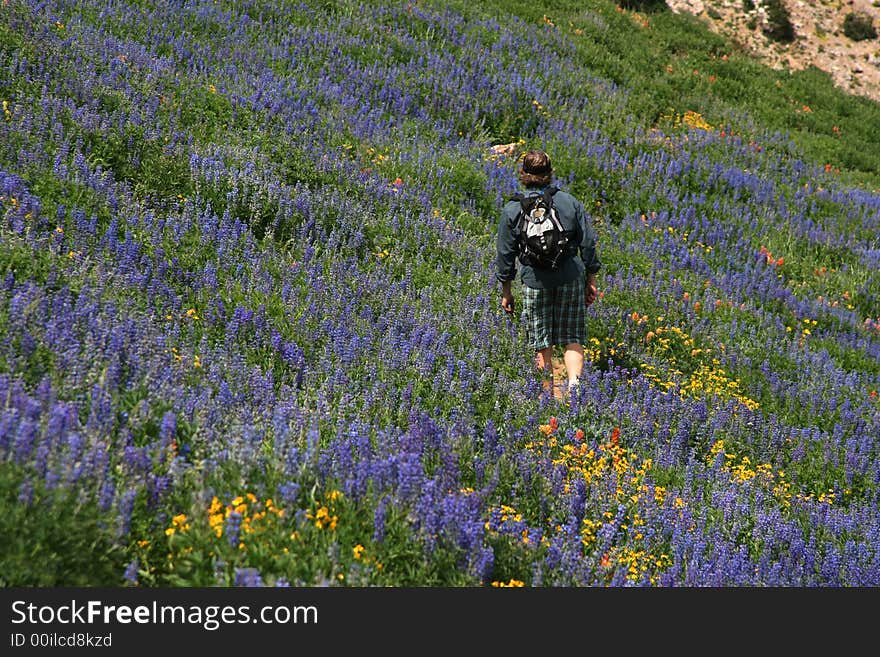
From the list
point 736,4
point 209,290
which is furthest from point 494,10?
point 209,290

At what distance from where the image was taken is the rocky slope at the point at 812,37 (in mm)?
24594

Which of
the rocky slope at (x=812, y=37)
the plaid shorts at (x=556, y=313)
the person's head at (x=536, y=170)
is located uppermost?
the rocky slope at (x=812, y=37)

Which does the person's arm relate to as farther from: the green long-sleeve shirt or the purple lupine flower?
the purple lupine flower

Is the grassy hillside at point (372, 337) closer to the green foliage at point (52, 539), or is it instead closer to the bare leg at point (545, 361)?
the green foliage at point (52, 539)

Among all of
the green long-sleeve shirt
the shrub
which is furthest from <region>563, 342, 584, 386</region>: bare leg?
the shrub

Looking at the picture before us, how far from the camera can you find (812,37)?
26.0 m

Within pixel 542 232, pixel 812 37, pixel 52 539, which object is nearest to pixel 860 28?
pixel 812 37

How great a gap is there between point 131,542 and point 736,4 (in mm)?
Result: 29173

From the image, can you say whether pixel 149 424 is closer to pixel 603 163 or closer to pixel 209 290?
pixel 209 290

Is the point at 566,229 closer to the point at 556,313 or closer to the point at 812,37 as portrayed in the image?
the point at 556,313

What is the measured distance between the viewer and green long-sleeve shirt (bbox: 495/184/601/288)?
621 cm

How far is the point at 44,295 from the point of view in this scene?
4.67 m

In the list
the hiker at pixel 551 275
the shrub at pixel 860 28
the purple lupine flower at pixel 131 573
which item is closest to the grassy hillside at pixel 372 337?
the purple lupine flower at pixel 131 573

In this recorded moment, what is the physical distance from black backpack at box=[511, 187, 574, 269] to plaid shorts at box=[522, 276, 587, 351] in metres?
0.30
